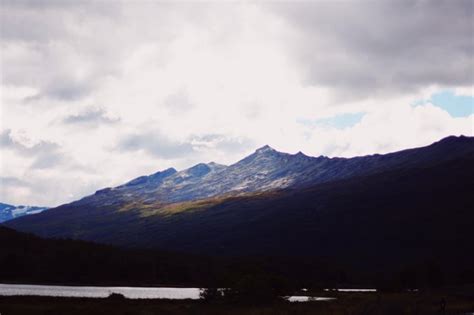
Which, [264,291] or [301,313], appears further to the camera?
[264,291]

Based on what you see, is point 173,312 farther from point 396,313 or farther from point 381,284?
point 381,284

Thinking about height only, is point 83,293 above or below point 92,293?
above

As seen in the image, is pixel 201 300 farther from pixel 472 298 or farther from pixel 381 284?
pixel 381 284

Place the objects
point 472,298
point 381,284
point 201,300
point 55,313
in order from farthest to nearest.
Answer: point 381,284 < point 472,298 < point 201,300 < point 55,313

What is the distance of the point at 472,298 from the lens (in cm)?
12388

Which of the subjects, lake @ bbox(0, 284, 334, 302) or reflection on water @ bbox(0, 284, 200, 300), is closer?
lake @ bbox(0, 284, 334, 302)

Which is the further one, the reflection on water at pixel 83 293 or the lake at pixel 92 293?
the reflection on water at pixel 83 293

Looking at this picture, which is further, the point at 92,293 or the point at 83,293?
the point at 92,293

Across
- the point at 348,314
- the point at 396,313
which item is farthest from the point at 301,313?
the point at 396,313

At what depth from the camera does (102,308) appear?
84.8 m

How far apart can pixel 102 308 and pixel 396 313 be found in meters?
42.4

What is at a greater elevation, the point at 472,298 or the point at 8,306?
the point at 8,306

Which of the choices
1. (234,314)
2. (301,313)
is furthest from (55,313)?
(301,313)

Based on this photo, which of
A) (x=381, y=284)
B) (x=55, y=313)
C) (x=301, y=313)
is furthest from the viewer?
(x=381, y=284)
